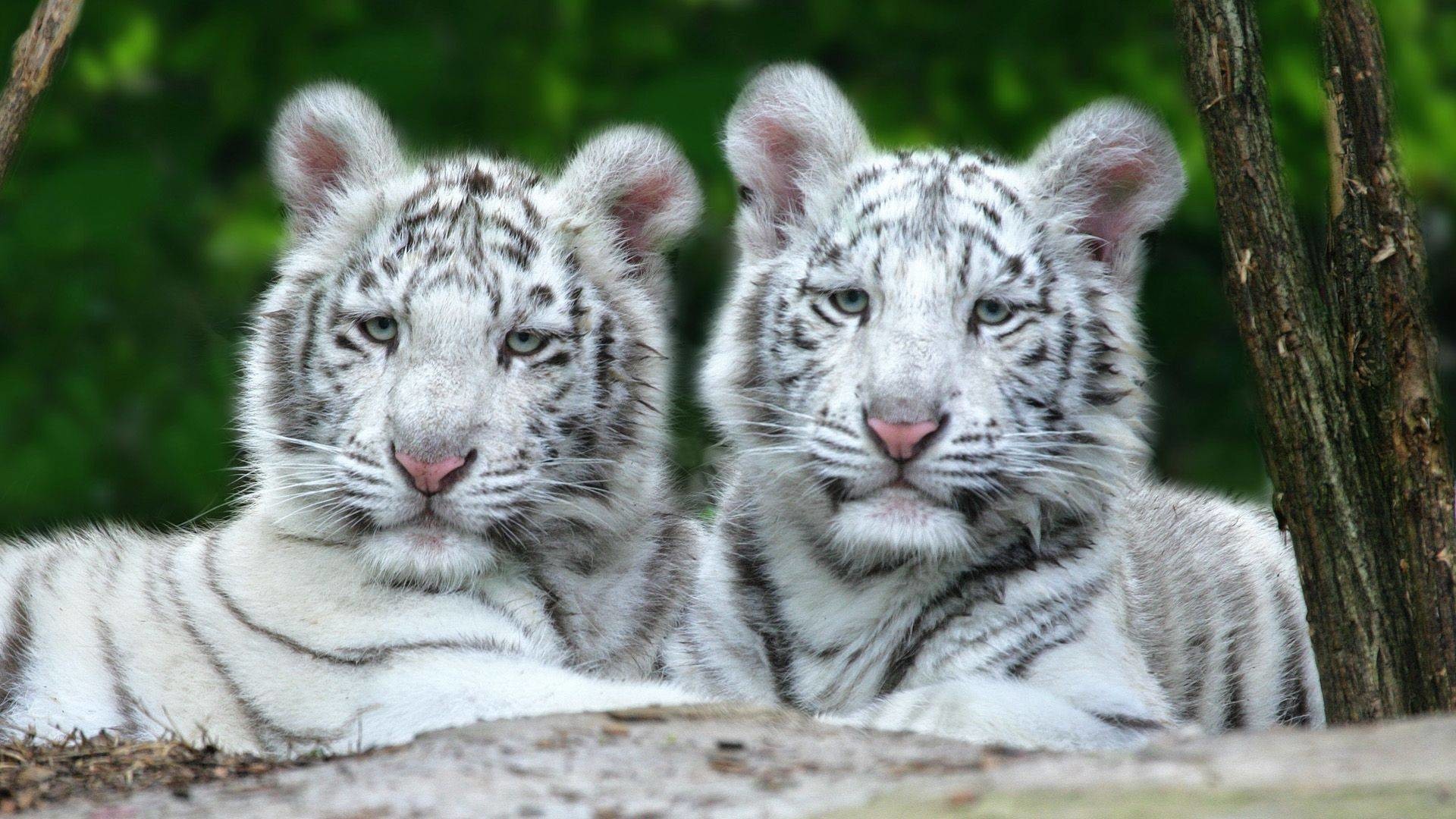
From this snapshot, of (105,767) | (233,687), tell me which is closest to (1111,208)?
(233,687)

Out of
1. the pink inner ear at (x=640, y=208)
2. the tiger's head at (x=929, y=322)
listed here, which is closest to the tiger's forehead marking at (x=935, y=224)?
the tiger's head at (x=929, y=322)

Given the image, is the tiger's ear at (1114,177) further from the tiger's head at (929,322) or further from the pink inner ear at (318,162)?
the pink inner ear at (318,162)

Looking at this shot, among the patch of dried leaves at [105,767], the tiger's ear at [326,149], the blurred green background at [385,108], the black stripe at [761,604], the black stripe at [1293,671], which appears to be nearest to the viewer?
the patch of dried leaves at [105,767]

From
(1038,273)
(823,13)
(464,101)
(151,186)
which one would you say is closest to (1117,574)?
(1038,273)

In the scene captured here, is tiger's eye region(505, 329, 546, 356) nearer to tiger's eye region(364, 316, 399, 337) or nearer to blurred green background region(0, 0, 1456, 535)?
tiger's eye region(364, 316, 399, 337)

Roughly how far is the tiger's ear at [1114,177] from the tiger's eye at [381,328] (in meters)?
1.47

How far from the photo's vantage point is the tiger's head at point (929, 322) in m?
3.16

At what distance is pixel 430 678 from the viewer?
324 centimetres

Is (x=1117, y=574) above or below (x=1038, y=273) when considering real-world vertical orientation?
below

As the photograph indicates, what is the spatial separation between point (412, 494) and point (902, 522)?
1028mm

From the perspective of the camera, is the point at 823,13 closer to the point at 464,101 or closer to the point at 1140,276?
the point at 464,101

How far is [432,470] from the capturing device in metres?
3.29

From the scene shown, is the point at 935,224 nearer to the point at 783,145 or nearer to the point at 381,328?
the point at 783,145

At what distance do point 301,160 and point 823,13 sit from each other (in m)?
2.41
